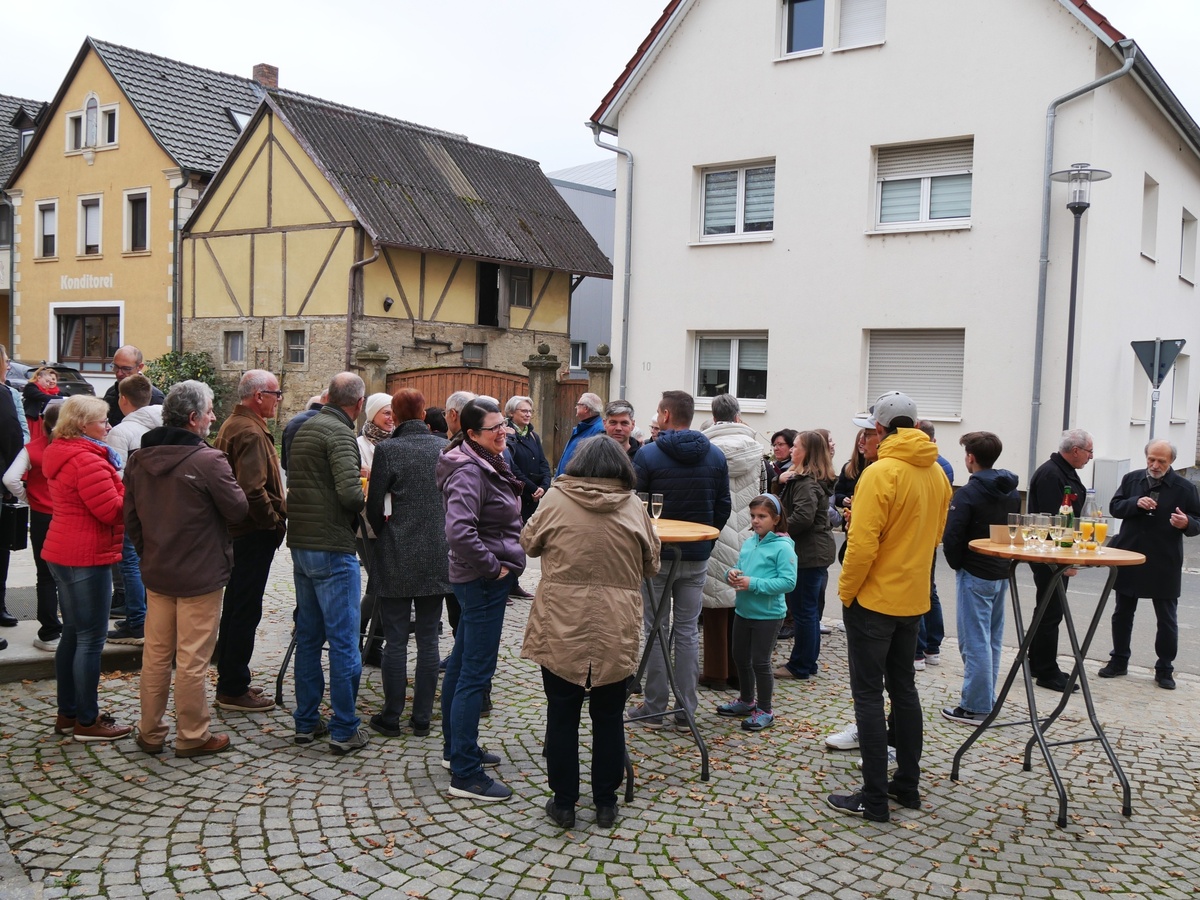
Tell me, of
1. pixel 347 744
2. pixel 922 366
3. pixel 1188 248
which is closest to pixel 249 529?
pixel 347 744

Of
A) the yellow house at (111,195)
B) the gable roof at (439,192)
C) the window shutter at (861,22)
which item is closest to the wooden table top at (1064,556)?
the window shutter at (861,22)

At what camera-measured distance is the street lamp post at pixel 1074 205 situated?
43.3 feet

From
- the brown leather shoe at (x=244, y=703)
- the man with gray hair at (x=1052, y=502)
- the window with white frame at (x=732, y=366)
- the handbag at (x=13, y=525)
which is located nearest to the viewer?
the brown leather shoe at (x=244, y=703)

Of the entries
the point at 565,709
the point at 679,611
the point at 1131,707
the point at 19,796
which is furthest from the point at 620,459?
the point at 1131,707

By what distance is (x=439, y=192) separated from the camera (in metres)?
26.0

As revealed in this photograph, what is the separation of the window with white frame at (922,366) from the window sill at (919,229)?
56.0 inches

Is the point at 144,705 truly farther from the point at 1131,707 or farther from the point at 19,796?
the point at 1131,707

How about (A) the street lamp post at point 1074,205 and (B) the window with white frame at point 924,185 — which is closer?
(A) the street lamp post at point 1074,205

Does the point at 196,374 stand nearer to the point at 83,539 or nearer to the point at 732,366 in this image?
the point at 732,366

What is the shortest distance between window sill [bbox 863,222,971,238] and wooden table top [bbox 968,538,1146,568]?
10593mm

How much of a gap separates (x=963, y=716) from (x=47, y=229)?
3210cm

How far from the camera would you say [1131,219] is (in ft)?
51.7

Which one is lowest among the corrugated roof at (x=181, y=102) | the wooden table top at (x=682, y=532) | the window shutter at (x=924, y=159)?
the wooden table top at (x=682, y=532)

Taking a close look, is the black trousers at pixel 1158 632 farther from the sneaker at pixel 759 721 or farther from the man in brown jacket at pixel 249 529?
the man in brown jacket at pixel 249 529
